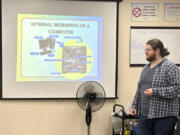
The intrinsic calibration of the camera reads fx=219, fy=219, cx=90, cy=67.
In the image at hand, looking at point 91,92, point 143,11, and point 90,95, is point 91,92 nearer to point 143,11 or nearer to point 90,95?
point 90,95

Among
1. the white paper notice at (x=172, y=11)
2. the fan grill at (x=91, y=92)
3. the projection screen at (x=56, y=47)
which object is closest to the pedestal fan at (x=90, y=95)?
the fan grill at (x=91, y=92)

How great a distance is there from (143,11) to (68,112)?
5.49 feet

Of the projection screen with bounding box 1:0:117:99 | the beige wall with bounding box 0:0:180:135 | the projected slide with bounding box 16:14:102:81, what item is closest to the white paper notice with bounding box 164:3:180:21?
the beige wall with bounding box 0:0:180:135

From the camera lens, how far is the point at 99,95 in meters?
2.66

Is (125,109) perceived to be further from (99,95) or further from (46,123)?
(46,123)

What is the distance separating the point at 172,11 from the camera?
298cm

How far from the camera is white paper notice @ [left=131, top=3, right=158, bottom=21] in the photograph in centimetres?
293

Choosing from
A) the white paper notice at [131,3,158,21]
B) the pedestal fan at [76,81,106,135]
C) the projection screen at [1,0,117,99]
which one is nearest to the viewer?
the pedestal fan at [76,81,106,135]

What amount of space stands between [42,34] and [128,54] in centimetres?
116

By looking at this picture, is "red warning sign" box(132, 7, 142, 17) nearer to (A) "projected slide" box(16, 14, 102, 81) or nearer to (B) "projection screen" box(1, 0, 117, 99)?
(B) "projection screen" box(1, 0, 117, 99)

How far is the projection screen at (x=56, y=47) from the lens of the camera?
8.98 ft

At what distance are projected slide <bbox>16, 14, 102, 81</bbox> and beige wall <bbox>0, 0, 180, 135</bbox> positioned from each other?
0.32m

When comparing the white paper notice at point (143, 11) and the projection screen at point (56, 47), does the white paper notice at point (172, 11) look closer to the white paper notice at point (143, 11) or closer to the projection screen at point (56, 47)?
the white paper notice at point (143, 11)

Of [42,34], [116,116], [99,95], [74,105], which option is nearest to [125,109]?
[116,116]
